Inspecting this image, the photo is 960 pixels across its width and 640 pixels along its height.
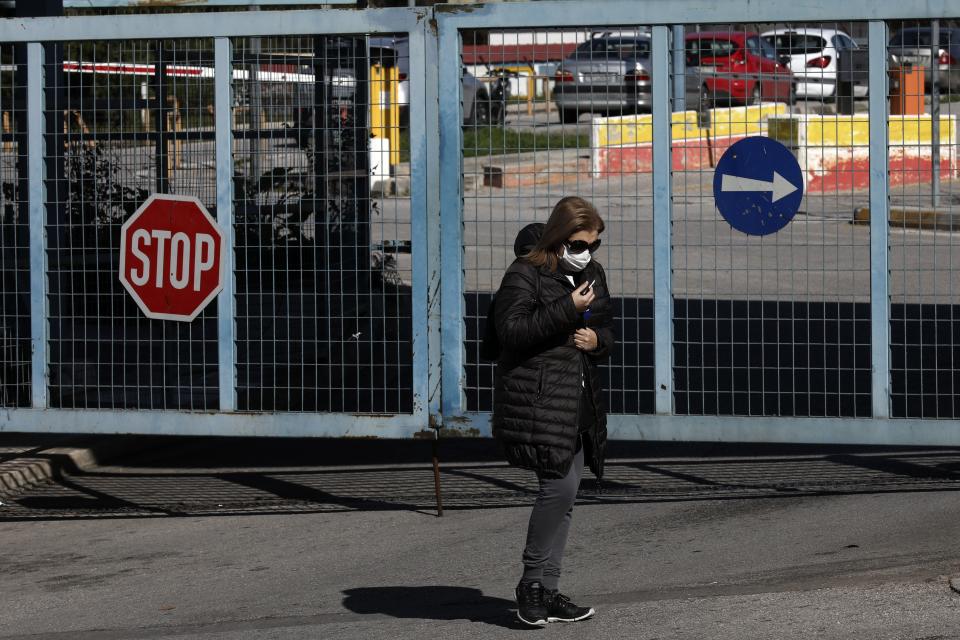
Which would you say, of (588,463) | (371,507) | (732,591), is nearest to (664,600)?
(732,591)

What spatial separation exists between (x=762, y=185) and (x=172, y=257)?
2.84 metres

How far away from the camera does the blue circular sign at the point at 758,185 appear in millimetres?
6395

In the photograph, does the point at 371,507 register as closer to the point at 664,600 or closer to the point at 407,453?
the point at 407,453

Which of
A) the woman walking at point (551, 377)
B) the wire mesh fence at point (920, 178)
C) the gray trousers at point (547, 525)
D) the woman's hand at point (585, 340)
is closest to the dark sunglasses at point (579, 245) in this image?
the woman walking at point (551, 377)

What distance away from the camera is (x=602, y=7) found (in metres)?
6.42

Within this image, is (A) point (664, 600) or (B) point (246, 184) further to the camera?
(B) point (246, 184)

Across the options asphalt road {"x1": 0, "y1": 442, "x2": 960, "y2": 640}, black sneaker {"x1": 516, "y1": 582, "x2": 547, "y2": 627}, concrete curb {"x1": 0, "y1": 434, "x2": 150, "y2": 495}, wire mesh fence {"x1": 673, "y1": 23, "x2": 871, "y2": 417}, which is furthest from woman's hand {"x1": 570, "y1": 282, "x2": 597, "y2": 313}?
concrete curb {"x1": 0, "y1": 434, "x2": 150, "y2": 495}

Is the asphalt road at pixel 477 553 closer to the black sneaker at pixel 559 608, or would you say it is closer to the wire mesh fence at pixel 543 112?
the black sneaker at pixel 559 608

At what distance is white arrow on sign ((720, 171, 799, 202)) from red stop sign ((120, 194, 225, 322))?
2424 millimetres

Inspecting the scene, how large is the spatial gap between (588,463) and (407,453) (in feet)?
12.4

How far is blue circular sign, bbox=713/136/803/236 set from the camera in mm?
6395

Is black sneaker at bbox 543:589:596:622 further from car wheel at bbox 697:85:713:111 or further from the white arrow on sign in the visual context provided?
car wheel at bbox 697:85:713:111

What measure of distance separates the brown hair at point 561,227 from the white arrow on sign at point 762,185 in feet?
4.79

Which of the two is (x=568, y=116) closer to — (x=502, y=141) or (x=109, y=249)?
(x=502, y=141)
